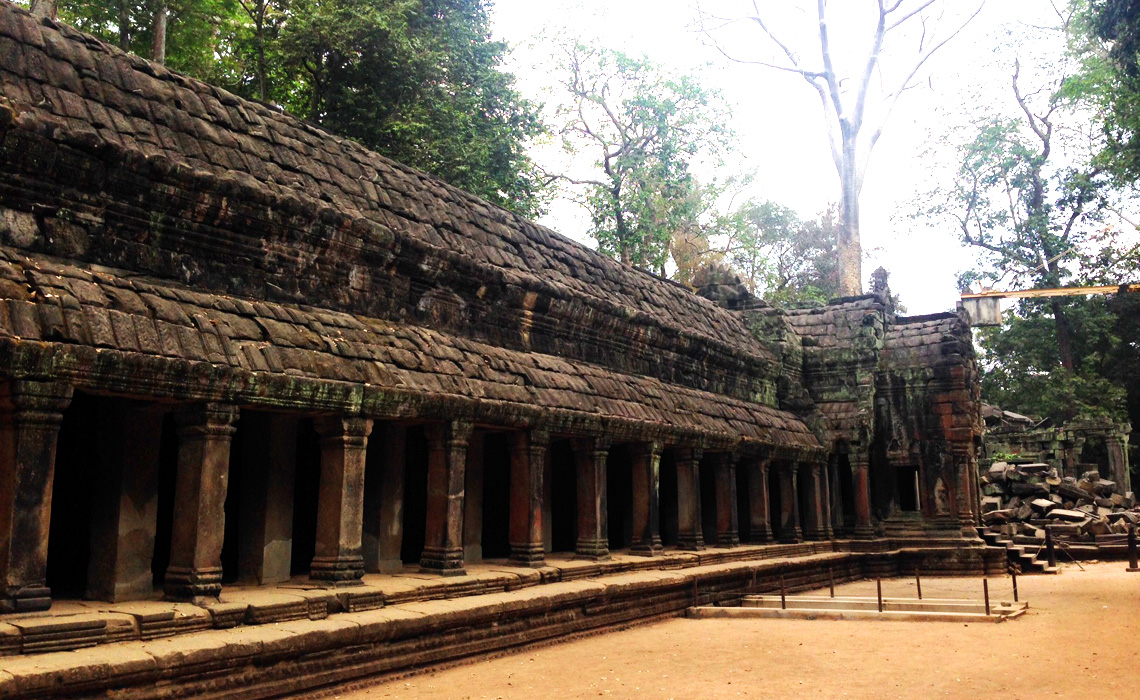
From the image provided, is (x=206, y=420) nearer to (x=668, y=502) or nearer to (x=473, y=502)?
(x=473, y=502)

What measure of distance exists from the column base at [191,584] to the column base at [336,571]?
1.10m

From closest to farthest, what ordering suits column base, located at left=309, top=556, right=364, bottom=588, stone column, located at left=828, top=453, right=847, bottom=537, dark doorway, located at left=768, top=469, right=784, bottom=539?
column base, located at left=309, top=556, right=364, bottom=588
dark doorway, located at left=768, top=469, right=784, bottom=539
stone column, located at left=828, top=453, right=847, bottom=537

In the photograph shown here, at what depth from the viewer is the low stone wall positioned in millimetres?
5254

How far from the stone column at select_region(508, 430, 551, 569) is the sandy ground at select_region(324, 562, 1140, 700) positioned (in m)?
1.13

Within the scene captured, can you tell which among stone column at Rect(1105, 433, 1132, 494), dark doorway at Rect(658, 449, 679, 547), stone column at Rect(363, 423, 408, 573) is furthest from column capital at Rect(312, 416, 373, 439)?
stone column at Rect(1105, 433, 1132, 494)

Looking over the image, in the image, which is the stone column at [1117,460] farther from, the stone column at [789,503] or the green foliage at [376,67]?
the green foliage at [376,67]

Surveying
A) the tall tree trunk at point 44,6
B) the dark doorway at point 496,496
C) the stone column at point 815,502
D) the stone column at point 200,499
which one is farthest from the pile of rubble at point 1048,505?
the tall tree trunk at point 44,6

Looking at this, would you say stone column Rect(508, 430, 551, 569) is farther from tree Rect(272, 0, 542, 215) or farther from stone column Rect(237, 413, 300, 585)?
tree Rect(272, 0, 542, 215)

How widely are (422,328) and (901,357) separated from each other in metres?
12.8

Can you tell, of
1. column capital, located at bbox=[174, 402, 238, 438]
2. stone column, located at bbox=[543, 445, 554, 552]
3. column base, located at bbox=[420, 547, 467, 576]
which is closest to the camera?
column capital, located at bbox=[174, 402, 238, 438]

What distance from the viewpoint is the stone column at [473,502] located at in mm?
10602

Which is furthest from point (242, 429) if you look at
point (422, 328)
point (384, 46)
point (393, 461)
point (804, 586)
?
point (384, 46)

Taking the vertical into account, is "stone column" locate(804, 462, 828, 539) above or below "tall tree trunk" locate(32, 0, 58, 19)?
below

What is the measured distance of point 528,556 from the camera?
10086mm
